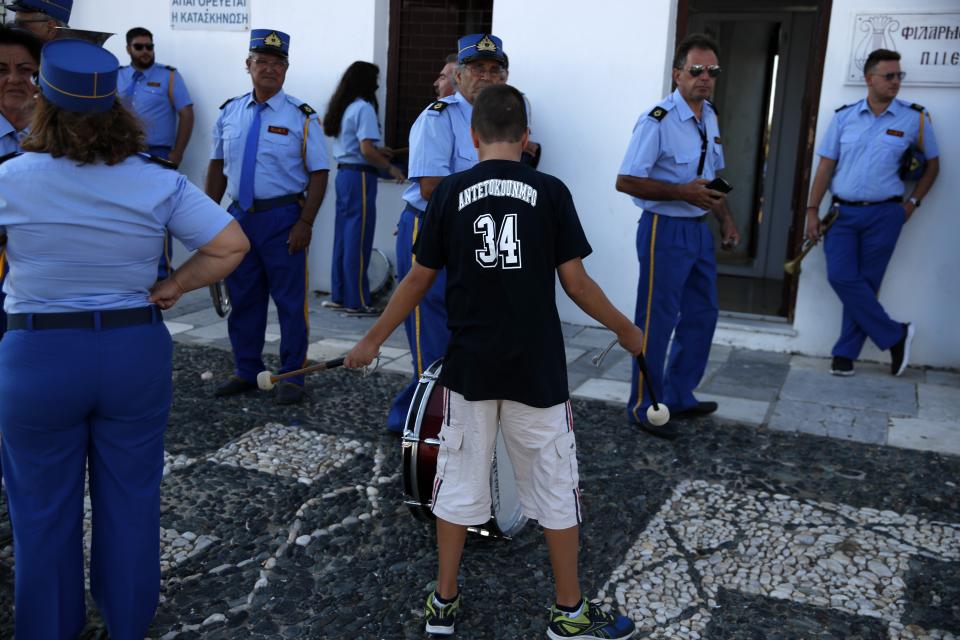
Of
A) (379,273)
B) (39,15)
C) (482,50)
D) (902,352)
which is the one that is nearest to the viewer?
(39,15)

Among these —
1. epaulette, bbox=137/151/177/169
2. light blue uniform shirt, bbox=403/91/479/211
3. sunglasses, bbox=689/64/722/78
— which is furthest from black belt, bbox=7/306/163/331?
sunglasses, bbox=689/64/722/78

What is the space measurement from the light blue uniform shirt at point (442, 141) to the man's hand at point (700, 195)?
1158 mm

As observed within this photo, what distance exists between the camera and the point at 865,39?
20.7 ft

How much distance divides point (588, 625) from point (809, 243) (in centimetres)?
439

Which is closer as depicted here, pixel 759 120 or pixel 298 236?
pixel 298 236

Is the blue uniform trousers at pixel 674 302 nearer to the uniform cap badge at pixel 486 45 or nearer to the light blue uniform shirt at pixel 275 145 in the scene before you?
the uniform cap badge at pixel 486 45

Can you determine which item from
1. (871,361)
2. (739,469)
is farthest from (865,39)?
(739,469)

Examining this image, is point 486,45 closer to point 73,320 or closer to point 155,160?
point 155,160

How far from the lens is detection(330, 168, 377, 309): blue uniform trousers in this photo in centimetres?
767

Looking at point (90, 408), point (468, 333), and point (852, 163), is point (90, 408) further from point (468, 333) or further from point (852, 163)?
point (852, 163)

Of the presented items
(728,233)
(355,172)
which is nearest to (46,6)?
(728,233)

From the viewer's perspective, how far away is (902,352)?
6.22m

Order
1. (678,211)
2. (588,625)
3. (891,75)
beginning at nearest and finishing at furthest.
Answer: (588,625)
(678,211)
(891,75)

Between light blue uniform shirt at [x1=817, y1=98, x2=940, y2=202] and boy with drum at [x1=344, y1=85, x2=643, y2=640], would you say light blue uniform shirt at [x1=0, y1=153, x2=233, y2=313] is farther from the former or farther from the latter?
light blue uniform shirt at [x1=817, y1=98, x2=940, y2=202]
